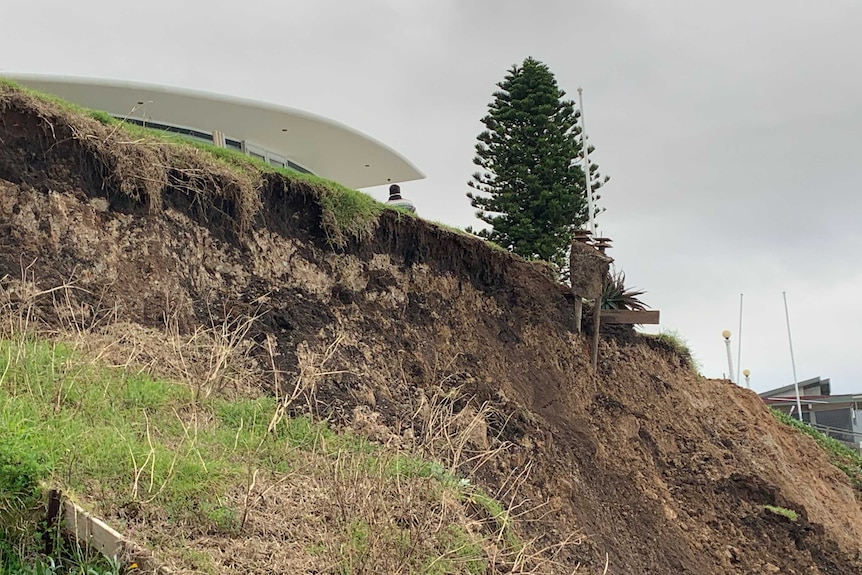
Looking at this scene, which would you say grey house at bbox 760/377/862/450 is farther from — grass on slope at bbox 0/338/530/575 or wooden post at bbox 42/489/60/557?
wooden post at bbox 42/489/60/557

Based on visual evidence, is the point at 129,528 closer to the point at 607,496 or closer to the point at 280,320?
the point at 280,320

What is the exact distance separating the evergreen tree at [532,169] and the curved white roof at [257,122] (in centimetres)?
238

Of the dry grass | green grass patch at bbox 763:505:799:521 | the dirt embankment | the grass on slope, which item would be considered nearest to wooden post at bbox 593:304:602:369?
the dirt embankment

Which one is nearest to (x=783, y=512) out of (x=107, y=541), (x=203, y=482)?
(x=203, y=482)

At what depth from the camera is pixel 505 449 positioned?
988cm

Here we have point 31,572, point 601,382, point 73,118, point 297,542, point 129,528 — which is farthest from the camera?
point 601,382

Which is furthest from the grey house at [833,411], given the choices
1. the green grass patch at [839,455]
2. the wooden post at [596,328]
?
the wooden post at [596,328]

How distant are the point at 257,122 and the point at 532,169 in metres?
7.83

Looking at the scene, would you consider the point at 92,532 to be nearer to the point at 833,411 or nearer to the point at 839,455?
the point at 839,455

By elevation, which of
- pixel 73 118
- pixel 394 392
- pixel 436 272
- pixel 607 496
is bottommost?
pixel 607 496

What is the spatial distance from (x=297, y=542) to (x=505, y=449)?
16.5ft

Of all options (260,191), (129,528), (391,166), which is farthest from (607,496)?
(391,166)

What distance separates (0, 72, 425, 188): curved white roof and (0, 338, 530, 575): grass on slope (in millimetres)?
9217

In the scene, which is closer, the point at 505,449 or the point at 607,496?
the point at 505,449
